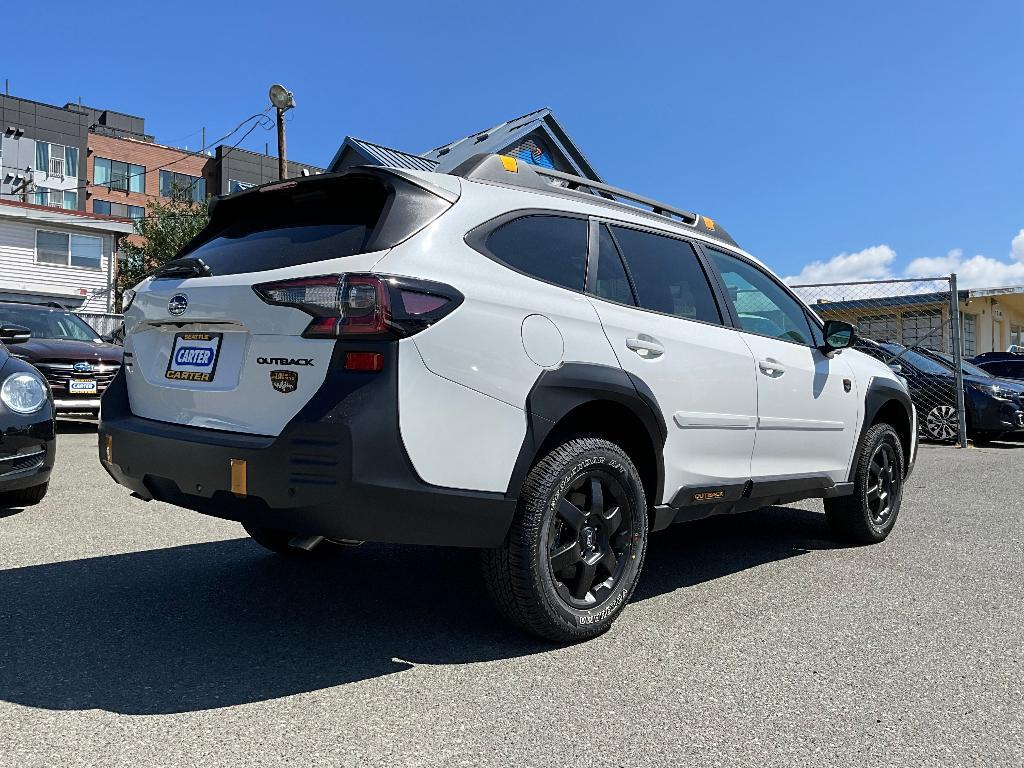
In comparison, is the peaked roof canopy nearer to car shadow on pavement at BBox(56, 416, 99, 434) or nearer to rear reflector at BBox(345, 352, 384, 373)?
car shadow on pavement at BBox(56, 416, 99, 434)

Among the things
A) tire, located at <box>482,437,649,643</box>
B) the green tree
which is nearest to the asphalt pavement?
tire, located at <box>482,437,649,643</box>

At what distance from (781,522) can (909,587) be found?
192 cm

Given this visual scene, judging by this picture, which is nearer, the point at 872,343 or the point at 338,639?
the point at 338,639

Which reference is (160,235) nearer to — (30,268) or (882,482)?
(30,268)

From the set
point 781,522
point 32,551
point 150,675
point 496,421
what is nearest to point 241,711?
point 150,675

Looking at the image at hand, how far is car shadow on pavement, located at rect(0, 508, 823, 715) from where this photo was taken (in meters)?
2.78

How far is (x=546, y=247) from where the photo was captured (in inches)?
132

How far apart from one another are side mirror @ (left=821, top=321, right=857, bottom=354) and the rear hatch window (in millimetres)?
2815

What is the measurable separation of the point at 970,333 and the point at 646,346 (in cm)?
2769

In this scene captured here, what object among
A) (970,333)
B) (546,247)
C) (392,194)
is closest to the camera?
(392,194)

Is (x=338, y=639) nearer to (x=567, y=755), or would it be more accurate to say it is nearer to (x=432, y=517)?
(x=432, y=517)

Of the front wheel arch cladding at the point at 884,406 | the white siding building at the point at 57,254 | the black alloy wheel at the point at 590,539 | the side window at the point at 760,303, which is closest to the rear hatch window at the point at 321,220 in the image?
the black alloy wheel at the point at 590,539

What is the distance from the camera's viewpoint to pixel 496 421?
2.89 m

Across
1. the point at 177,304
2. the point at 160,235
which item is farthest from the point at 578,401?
the point at 160,235
